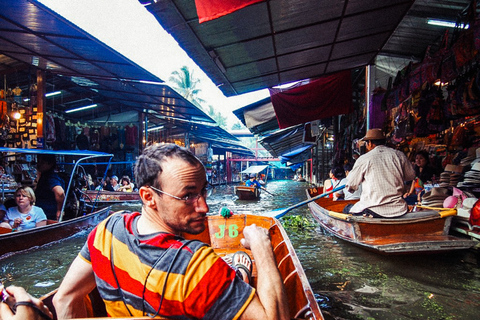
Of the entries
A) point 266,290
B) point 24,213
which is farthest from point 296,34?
point 24,213

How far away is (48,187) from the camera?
600 cm

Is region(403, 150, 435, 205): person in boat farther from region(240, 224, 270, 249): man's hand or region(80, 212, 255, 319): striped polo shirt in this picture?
region(80, 212, 255, 319): striped polo shirt

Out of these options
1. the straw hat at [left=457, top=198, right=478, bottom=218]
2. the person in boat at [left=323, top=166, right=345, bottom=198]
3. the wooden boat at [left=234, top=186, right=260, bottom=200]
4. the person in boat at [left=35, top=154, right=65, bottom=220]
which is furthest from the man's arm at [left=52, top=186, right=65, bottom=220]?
Result: the wooden boat at [left=234, top=186, right=260, bottom=200]

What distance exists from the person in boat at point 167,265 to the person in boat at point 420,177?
6405 mm

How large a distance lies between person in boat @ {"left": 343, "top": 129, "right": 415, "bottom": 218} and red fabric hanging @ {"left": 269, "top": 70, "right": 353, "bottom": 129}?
13.4 ft

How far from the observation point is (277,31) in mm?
5219

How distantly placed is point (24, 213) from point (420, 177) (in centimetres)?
862

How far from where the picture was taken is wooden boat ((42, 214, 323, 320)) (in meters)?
1.77

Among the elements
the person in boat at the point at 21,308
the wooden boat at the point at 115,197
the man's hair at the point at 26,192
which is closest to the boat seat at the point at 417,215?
the person in boat at the point at 21,308

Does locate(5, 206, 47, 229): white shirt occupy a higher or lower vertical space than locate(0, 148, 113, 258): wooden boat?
higher

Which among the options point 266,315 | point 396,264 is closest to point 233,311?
point 266,315

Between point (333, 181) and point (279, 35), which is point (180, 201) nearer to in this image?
point (279, 35)

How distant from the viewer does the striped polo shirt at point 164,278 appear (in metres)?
1.11

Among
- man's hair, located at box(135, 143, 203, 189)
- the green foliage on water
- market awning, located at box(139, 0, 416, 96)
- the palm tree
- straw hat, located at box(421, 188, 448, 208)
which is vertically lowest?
the green foliage on water
